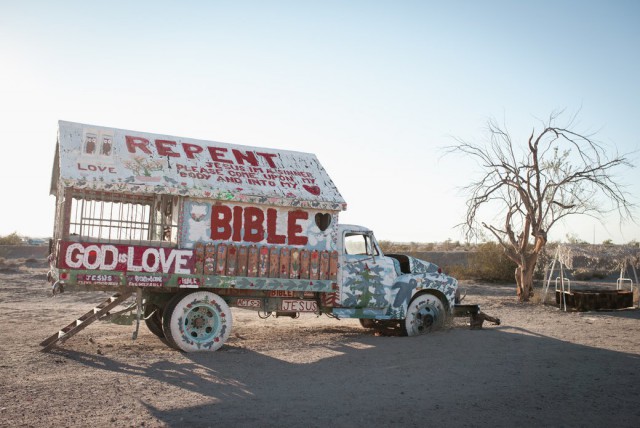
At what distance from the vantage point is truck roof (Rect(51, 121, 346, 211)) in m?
9.78

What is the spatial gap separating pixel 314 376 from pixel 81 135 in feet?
Result: 18.9

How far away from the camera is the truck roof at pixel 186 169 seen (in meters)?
9.78

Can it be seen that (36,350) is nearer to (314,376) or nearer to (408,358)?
(314,376)

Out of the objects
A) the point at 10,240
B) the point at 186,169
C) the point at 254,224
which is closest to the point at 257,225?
the point at 254,224

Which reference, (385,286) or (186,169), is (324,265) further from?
(186,169)

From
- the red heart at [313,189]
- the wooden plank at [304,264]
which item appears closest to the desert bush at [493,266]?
the red heart at [313,189]

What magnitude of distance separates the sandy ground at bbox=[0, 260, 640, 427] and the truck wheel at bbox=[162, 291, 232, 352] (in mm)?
283

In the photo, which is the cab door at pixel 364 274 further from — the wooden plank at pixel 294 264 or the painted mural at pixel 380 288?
the wooden plank at pixel 294 264

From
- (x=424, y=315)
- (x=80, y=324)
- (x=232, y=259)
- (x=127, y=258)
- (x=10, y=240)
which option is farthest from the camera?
(x=10, y=240)

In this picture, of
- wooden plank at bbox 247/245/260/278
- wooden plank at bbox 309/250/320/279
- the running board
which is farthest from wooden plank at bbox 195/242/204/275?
wooden plank at bbox 309/250/320/279

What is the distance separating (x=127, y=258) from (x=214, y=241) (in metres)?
1.55

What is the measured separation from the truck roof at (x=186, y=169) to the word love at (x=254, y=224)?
0.91 ft

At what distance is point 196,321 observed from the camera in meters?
10.4

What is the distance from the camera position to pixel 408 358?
→ 387 inches
